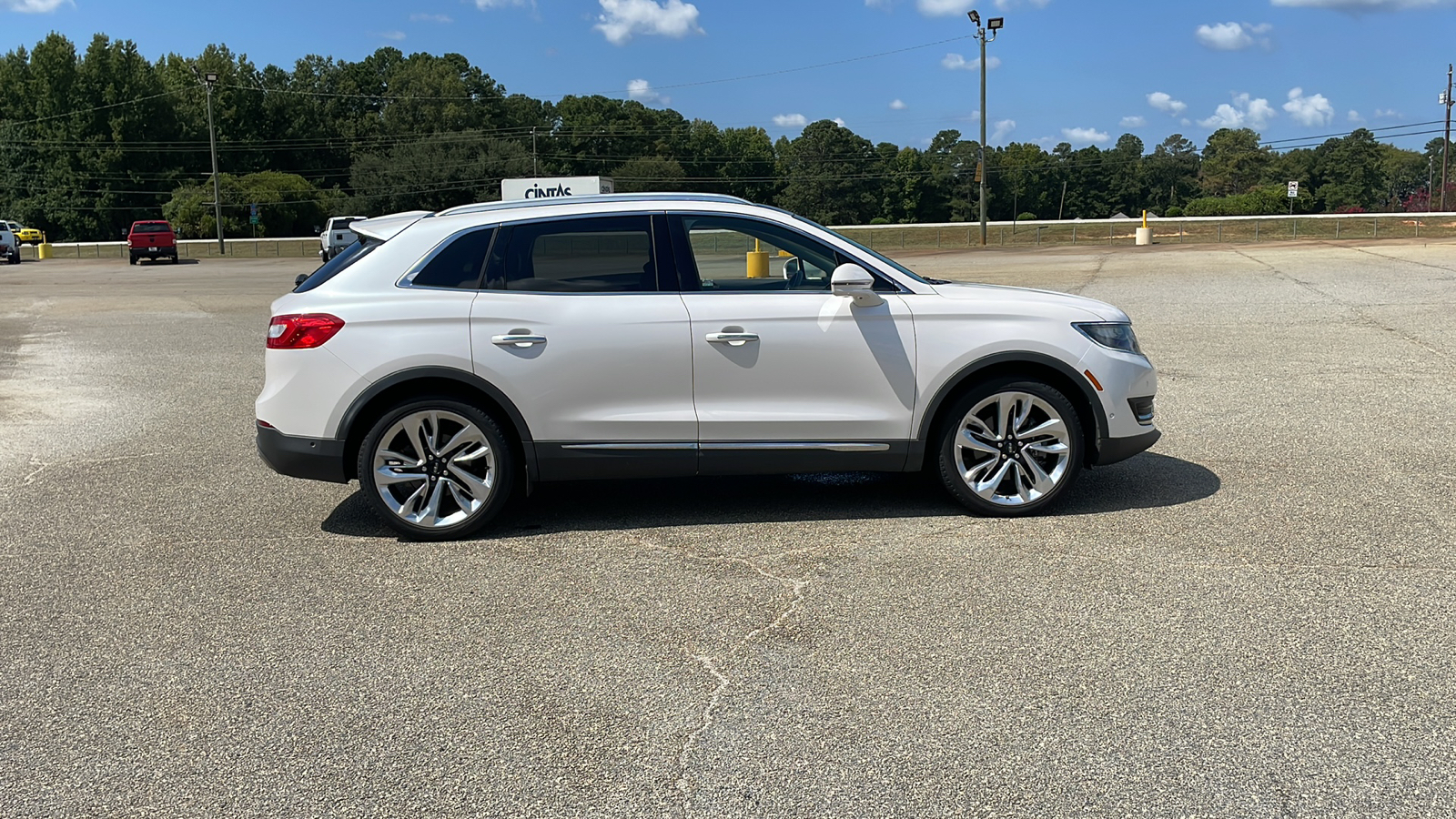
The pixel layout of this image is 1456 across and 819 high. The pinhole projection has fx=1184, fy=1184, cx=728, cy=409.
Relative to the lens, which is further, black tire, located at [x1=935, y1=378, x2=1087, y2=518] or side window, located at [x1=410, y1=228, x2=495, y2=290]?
black tire, located at [x1=935, y1=378, x2=1087, y2=518]

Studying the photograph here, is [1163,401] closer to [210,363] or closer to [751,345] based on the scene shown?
[751,345]

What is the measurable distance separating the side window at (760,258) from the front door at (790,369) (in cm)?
1

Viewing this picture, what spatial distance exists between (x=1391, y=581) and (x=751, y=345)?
308 centimetres

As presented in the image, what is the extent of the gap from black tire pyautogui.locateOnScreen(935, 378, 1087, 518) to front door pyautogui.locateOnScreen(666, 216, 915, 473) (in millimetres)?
309

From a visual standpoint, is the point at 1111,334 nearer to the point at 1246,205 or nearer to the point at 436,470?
the point at 436,470

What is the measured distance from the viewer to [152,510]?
22.5 ft

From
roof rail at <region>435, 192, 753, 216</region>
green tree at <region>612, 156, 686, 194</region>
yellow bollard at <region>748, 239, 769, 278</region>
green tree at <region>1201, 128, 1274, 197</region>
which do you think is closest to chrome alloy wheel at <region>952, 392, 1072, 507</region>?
yellow bollard at <region>748, 239, 769, 278</region>

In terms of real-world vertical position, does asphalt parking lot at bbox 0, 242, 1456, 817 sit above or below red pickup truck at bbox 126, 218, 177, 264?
below

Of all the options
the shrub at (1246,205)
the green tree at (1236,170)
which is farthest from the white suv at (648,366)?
the green tree at (1236,170)

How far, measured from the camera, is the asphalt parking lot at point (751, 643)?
3461mm

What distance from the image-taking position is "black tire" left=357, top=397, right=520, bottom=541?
19.7 ft

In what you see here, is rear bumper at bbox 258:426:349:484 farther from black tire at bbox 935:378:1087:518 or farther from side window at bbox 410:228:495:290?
black tire at bbox 935:378:1087:518

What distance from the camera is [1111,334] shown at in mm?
6352

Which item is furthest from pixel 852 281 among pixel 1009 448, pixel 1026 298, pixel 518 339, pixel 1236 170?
pixel 1236 170
